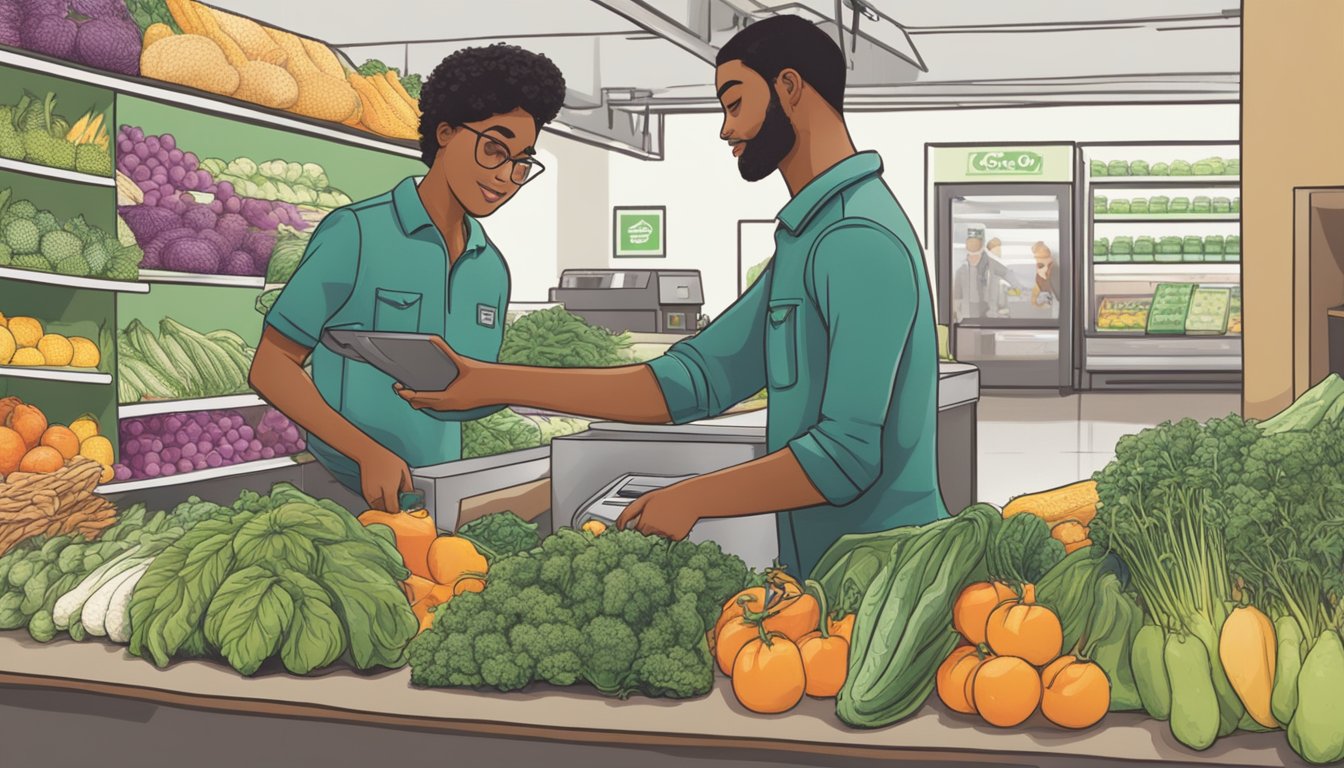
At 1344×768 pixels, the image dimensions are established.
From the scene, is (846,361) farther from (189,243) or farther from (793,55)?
(189,243)

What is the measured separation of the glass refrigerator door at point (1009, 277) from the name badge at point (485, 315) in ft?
28.7

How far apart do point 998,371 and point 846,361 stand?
993cm

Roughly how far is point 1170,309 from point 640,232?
5.36 metres

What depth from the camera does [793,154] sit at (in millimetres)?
2258

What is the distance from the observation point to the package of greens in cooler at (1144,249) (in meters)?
11.3

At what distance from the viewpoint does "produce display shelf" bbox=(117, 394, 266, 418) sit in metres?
3.71

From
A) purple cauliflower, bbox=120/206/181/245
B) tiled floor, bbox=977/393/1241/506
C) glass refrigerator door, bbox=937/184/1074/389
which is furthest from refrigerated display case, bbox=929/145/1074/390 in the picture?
purple cauliflower, bbox=120/206/181/245

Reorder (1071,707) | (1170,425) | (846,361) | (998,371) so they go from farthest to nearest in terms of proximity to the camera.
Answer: (998,371) → (846,361) → (1170,425) → (1071,707)

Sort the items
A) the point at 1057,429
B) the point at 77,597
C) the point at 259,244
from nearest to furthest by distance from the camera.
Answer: the point at 77,597 → the point at 259,244 → the point at 1057,429

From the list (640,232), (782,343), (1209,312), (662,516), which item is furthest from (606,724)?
(640,232)

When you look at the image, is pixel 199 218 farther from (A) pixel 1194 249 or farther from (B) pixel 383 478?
(A) pixel 1194 249

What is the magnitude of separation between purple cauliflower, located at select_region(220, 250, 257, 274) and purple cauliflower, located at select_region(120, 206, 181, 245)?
20cm

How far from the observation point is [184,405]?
3826 millimetres

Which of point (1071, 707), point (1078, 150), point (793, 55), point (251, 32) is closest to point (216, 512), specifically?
point (793, 55)
